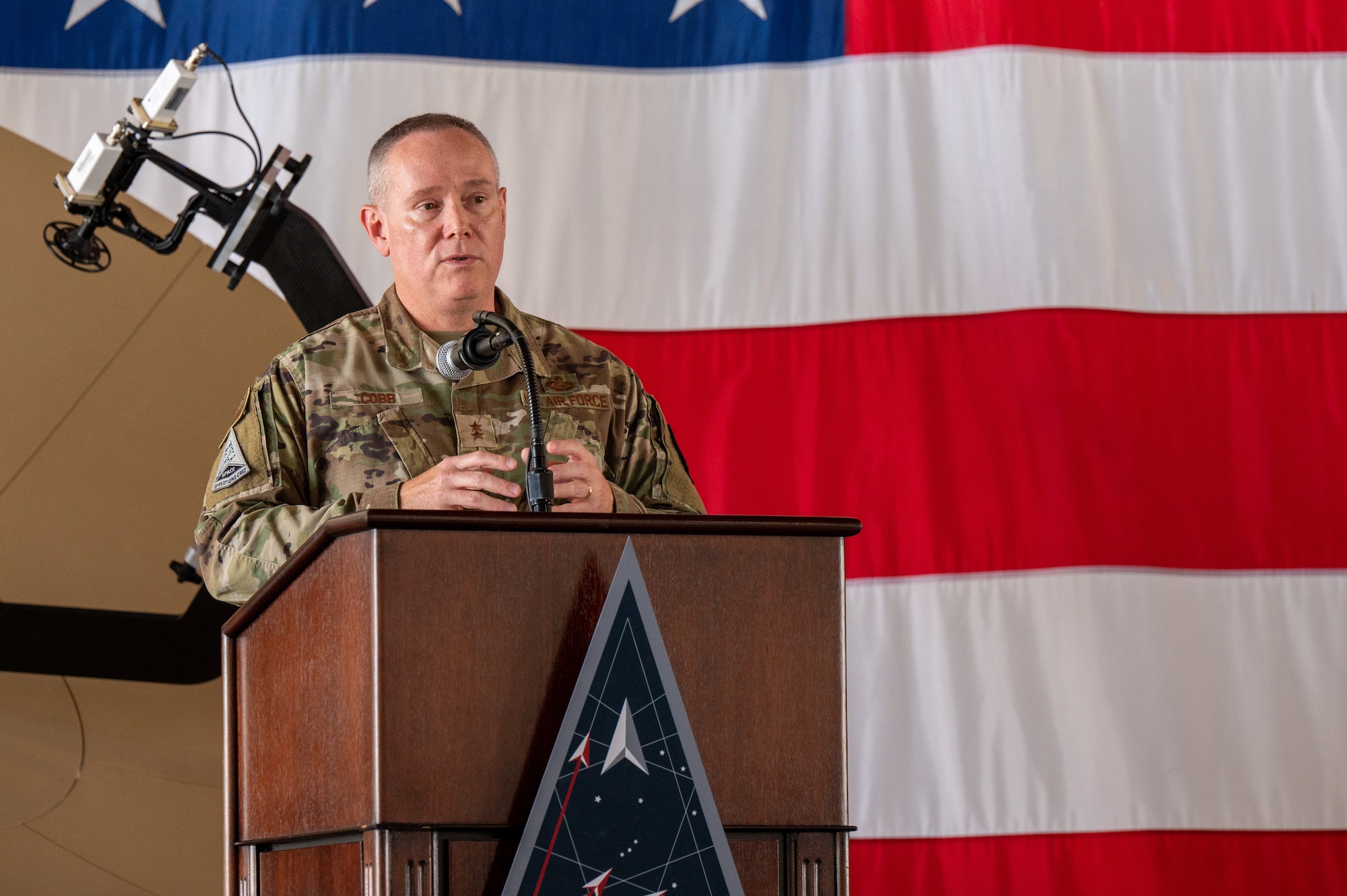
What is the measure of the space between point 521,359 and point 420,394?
0.58 m

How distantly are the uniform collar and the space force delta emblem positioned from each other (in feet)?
2.78

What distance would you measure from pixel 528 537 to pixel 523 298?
161cm

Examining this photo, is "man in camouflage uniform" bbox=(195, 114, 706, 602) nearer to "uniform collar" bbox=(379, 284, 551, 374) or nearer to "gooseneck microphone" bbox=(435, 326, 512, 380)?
"uniform collar" bbox=(379, 284, 551, 374)

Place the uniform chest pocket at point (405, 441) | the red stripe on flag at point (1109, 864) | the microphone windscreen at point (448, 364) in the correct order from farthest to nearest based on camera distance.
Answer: the red stripe on flag at point (1109, 864)
the uniform chest pocket at point (405, 441)
the microphone windscreen at point (448, 364)

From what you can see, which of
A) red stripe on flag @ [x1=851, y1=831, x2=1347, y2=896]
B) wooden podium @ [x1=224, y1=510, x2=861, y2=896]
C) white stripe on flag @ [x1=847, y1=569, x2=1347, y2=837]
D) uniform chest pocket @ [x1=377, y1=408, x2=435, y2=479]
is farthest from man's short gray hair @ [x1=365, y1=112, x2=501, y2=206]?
red stripe on flag @ [x1=851, y1=831, x2=1347, y2=896]

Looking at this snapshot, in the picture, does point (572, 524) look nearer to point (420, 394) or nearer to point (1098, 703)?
point (420, 394)

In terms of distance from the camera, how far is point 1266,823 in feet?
8.16

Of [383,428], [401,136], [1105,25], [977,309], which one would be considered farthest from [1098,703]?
[401,136]

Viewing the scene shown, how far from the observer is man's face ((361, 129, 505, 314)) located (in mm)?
1891

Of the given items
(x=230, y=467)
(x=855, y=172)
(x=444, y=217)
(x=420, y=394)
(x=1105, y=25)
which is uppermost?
(x=1105, y=25)

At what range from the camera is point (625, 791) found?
3.44 feet

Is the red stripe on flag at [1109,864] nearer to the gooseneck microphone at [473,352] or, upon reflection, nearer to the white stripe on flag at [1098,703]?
the white stripe on flag at [1098,703]

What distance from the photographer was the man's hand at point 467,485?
1301mm

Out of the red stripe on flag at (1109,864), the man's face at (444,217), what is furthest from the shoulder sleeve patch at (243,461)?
the red stripe on flag at (1109,864)
